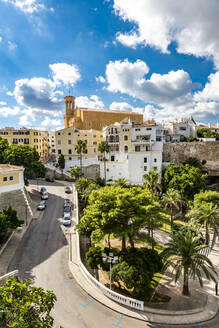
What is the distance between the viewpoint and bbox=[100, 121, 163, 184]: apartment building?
177 ft

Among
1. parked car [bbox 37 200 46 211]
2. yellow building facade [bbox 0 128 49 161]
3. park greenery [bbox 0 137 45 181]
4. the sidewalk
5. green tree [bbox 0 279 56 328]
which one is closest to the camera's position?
green tree [bbox 0 279 56 328]

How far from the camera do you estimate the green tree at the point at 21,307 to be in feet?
27.8

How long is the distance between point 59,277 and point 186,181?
112 feet

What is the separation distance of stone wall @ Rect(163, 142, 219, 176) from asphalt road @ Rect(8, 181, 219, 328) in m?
43.9

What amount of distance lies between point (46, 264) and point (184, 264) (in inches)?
599

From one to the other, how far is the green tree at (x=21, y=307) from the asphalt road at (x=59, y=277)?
6.66m

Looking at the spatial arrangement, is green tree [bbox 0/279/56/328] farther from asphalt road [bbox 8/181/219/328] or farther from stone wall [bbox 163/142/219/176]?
stone wall [bbox 163/142/219/176]

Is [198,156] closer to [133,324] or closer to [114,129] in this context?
[114,129]

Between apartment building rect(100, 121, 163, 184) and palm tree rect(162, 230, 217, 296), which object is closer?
palm tree rect(162, 230, 217, 296)

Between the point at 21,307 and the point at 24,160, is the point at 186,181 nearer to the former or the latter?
the point at 24,160

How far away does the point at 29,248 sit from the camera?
24.8 metres

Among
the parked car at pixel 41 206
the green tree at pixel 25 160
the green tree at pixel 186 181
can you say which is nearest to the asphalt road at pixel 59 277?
the parked car at pixel 41 206

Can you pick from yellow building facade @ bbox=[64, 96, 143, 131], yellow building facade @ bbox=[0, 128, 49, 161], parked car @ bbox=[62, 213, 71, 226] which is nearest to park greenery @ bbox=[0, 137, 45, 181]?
parked car @ bbox=[62, 213, 71, 226]

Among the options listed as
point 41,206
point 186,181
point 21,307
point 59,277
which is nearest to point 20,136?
point 41,206
